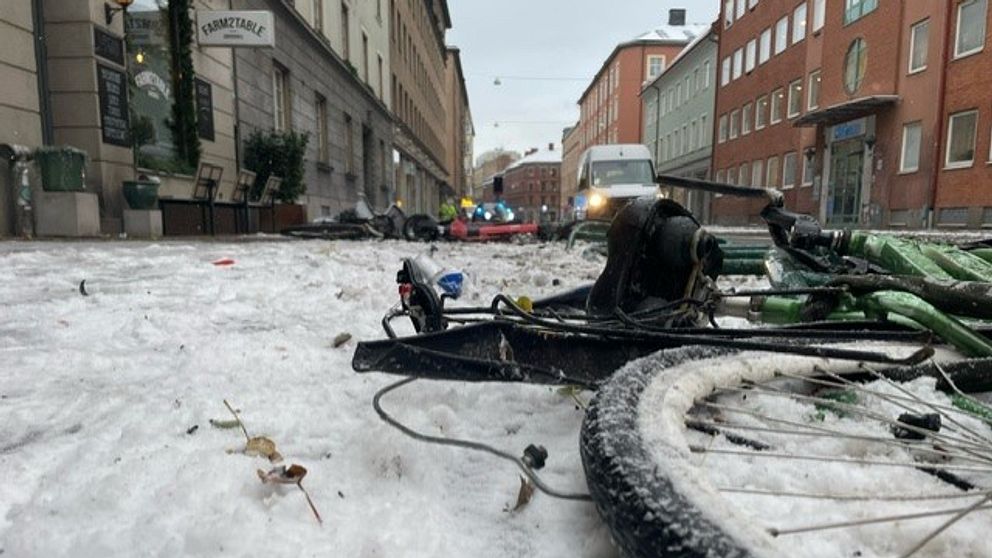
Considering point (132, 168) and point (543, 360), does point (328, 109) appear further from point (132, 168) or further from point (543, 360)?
point (543, 360)

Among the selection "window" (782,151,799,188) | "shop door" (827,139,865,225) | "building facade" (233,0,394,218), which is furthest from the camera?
"window" (782,151,799,188)

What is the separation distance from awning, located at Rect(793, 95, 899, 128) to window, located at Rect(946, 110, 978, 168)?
8.72 feet

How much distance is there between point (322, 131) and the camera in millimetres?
18516

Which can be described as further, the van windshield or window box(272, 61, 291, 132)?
the van windshield

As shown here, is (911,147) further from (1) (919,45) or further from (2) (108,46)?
(2) (108,46)

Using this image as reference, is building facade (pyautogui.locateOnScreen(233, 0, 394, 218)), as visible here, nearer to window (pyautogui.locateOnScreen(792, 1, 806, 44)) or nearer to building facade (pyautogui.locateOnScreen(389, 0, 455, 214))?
building facade (pyautogui.locateOnScreen(389, 0, 455, 214))

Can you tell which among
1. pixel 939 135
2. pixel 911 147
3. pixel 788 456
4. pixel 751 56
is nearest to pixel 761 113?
pixel 751 56

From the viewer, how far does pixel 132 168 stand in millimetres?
9359

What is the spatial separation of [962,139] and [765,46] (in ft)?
52.9

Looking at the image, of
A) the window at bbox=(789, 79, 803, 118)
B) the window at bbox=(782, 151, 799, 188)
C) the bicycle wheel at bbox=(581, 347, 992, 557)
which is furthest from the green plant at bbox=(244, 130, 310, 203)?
the window at bbox=(789, 79, 803, 118)

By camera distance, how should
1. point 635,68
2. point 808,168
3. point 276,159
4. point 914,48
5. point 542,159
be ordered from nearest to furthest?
point 276,159, point 914,48, point 808,168, point 635,68, point 542,159

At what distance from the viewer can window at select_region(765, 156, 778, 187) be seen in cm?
3050

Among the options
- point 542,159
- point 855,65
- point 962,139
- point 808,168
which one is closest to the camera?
point 962,139

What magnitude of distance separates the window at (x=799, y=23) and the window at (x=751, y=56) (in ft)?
14.5
